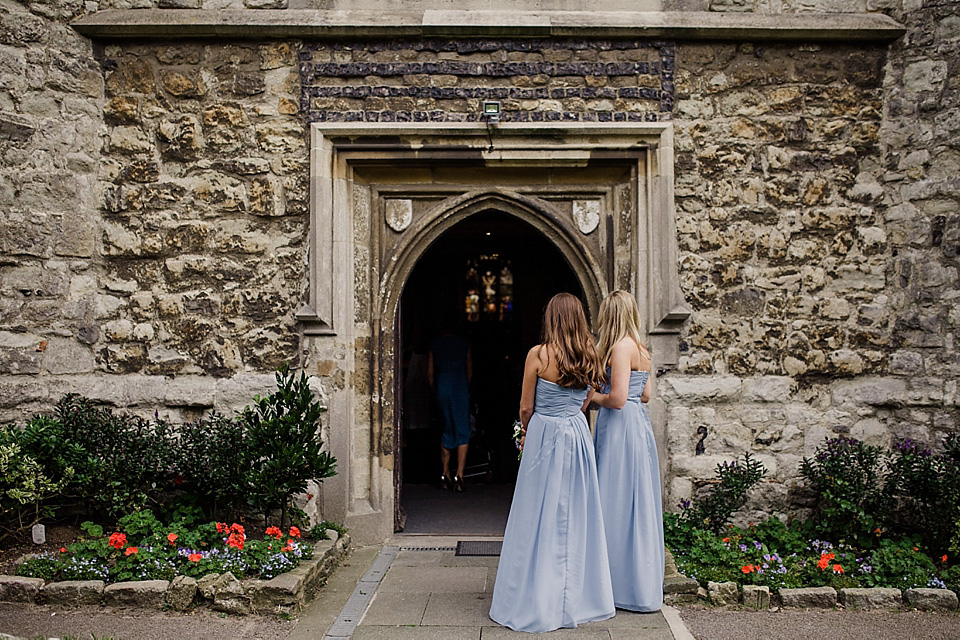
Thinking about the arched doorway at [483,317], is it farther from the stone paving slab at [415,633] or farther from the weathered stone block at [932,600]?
the weathered stone block at [932,600]

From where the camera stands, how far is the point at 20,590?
14.4 ft

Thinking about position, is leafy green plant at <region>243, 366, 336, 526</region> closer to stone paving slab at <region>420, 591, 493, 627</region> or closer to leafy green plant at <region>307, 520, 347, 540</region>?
leafy green plant at <region>307, 520, 347, 540</region>

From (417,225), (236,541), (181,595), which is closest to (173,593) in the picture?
(181,595)

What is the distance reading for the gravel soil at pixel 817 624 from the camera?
13.4 feet

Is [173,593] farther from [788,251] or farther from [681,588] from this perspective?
[788,251]

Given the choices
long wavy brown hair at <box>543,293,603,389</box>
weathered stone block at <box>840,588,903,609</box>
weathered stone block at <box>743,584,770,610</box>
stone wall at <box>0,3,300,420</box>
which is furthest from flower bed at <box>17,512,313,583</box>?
weathered stone block at <box>840,588,903,609</box>

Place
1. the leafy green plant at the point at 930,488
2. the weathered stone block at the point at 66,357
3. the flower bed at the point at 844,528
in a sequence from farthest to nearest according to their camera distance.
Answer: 1. the weathered stone block at the point at 66,357
2. the leafy green plant at the point at 930,488
3. the flower bed at the point at 844,528

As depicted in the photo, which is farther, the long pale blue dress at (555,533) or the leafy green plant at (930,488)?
the leafy green plant at (930,488)

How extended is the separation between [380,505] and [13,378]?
108 inches

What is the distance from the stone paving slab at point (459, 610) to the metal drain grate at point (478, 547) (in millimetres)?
958

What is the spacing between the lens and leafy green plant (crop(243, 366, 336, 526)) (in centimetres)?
493

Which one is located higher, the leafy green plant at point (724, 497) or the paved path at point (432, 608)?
the leafy green plant at point (724, 497)

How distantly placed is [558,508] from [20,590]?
3042 mm

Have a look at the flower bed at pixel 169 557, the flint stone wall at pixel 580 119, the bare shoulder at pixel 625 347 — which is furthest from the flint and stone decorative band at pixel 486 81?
the flower bed at pixel 169 557
